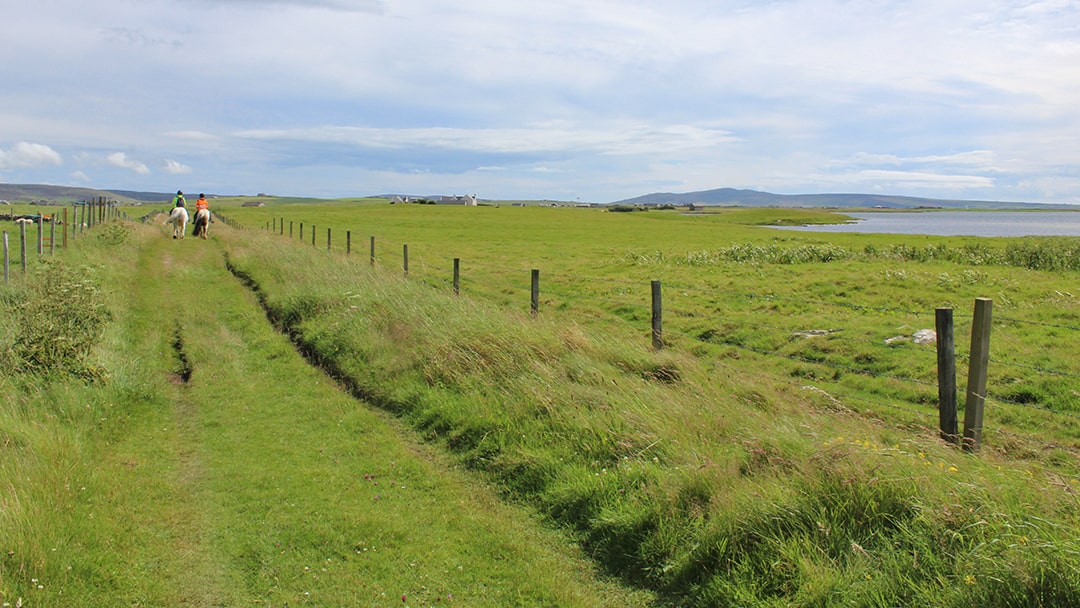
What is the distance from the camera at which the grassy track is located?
16.0ft

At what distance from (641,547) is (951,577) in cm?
203

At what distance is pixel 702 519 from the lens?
5367 mm

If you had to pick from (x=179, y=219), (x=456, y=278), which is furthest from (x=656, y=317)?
(x=179, y=219)

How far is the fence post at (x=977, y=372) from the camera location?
6.02 metres

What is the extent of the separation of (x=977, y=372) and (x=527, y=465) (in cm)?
391

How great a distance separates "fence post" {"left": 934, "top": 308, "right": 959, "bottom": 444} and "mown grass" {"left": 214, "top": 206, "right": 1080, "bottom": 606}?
36 centimetres

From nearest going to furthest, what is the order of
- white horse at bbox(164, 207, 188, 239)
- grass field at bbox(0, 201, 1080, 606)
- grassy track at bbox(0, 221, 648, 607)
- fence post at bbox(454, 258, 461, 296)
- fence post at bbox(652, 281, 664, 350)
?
1. grass field at bbox(0, 201, 1080, 606)
2. grassy track at bbox(0, 221, 648, 607)
3. fence post at bbox(652, 281, 664, 350)
4. fence post at bbox(454, 258, 461, 296)
5. white horse at bbox(164, 207, 188, 239)

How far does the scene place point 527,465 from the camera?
690 centimetres

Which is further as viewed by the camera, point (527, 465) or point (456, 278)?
point (456, 278)

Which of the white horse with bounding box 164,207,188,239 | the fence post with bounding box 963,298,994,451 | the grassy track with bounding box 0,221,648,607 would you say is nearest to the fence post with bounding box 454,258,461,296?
the grassy track with bounding box 0,221,648,607

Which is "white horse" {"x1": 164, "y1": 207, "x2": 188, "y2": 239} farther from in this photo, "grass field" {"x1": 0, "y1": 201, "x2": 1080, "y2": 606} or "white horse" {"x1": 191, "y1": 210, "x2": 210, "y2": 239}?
"grass field" {"x1": 0, "y1": 201, "x2": 1080, "y2": 606}

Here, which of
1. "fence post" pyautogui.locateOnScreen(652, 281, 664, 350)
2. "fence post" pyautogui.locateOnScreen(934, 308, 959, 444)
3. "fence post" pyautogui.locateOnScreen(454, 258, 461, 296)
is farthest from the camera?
"fence post" pyautogui.locateOnScreen(454, 258, 461, 296)

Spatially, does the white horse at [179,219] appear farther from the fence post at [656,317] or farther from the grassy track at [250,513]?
the fence post at [656,317]

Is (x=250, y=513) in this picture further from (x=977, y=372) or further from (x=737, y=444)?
(x=977, y=372)
